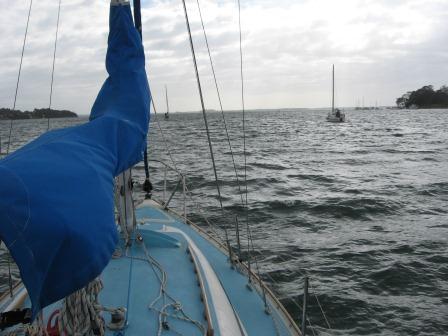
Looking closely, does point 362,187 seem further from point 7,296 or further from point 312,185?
point 7,296

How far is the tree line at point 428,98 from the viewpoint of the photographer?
14100 cm

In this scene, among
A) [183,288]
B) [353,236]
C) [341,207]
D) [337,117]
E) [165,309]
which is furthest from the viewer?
[337,117]

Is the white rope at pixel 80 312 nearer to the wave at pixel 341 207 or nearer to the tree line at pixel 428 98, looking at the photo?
the wave at pixel 341 207

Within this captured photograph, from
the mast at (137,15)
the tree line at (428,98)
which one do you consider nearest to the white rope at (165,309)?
the mast at (137,15)

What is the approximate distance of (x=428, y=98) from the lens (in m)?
145

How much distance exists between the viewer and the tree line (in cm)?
14100


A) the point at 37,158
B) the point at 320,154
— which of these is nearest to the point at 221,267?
the point at 37,158

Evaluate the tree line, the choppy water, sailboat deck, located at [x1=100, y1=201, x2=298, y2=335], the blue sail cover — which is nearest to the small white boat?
the choppy water

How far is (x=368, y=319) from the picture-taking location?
6711 mm

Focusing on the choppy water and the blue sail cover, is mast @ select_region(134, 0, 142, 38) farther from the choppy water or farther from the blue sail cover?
the choppy water

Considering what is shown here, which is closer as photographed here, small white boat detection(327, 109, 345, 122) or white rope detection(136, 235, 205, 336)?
white rope detection(136, 235, 205, 336)

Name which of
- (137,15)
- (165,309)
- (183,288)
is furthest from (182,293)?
(137,15)

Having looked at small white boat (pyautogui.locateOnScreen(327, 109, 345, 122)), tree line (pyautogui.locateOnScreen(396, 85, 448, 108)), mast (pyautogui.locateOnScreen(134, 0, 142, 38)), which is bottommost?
small white boat (pyautogui.locateOnScreen(327, 109, 345, 122))

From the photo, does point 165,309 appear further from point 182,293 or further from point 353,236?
point 353,236
